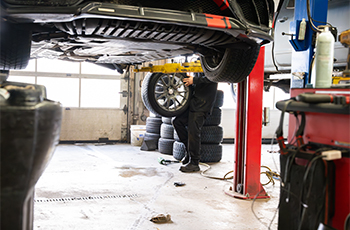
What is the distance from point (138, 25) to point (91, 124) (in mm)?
5281

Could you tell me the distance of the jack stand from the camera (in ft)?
10.1

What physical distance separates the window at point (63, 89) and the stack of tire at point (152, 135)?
1.80 meters

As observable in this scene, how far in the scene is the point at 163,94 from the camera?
15.4ft

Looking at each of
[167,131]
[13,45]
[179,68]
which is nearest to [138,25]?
[13,45]

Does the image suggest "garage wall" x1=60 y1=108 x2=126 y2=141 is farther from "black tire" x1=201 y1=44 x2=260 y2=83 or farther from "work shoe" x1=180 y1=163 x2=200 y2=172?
"black tire" x1=201 y1=44 x2=260 y2=83

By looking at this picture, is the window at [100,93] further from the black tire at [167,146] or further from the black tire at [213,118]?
the black tire at [213,118]

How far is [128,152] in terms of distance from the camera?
5.59 m

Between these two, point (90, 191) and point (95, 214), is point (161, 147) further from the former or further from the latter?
point (95, 214)

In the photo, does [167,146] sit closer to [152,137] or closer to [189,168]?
[152,137]

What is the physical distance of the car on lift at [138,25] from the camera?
62.6 inches

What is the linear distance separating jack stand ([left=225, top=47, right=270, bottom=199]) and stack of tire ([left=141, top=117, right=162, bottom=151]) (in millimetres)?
2839

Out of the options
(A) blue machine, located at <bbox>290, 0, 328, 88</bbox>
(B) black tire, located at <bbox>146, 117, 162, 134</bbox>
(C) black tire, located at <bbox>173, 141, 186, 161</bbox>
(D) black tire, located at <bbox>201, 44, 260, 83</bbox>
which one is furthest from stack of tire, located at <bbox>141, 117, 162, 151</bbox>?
(A) blue machine, located at <bbox>290, 0, 328, 88</bbox>

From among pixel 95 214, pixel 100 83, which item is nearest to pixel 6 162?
pixel 95 214

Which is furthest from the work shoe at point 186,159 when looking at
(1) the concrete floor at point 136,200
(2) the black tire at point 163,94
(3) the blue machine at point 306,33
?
(3) the blue machine at point 306,33
